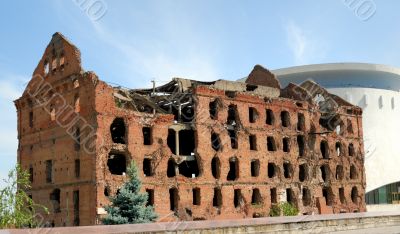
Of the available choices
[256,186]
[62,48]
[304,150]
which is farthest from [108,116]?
[304,150]

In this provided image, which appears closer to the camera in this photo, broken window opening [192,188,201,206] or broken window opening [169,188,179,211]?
broken window opening [169,188,179,211]

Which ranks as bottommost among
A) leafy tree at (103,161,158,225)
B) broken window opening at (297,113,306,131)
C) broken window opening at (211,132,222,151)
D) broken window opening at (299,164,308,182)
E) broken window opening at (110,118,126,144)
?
leafy tree at (103,161,158,225)

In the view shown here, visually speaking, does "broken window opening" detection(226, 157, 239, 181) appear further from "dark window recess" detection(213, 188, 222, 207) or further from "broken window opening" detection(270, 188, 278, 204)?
"broken window opening" detection(270, 188, 278, 204)

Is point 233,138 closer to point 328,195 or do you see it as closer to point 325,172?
point 325,172

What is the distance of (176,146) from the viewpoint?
32.5m

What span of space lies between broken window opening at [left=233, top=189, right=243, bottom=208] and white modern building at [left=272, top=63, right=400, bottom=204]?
21.8 metres

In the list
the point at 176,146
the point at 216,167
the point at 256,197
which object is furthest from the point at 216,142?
the point at 256,197

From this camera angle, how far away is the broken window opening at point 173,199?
31.5 metres

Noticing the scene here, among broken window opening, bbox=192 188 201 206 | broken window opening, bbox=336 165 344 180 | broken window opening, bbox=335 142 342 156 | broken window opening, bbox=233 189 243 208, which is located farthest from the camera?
broken window opening, bbox=335 142 342 156

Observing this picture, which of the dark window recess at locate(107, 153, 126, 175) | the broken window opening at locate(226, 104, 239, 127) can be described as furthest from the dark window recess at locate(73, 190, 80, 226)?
the broken window opening at locate(226, 104, 239, 127)

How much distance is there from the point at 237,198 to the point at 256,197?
5.45ft

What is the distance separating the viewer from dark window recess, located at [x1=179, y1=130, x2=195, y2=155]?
1396 inches

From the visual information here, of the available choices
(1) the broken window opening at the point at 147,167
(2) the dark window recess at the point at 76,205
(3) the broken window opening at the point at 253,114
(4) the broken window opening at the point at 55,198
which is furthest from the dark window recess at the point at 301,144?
(4) the broken window opening at the point at 55,198

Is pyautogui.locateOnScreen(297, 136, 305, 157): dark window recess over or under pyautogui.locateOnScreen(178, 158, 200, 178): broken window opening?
over
